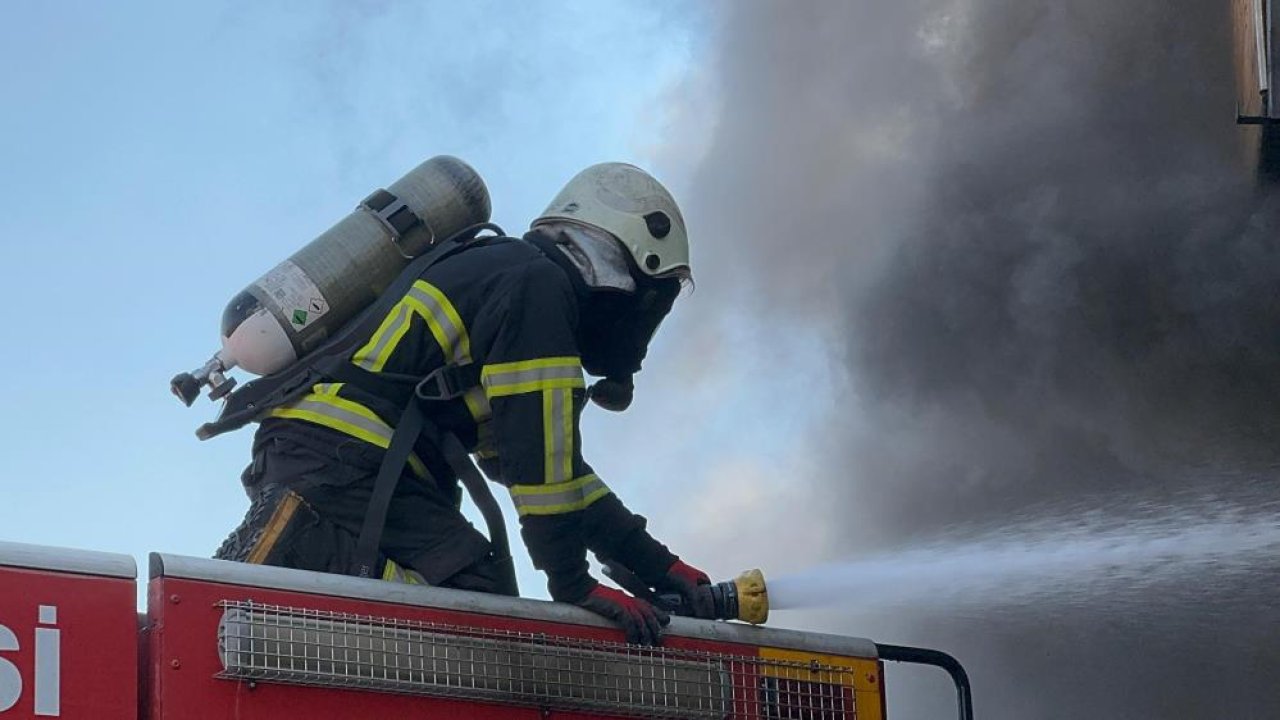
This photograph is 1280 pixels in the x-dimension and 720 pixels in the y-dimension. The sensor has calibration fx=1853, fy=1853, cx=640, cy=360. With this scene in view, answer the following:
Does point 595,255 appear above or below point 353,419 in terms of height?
above

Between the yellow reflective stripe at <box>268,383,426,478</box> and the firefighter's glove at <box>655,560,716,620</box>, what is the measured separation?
0.87 meters

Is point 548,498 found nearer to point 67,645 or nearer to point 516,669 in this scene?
point 516,669

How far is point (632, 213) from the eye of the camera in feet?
17.8

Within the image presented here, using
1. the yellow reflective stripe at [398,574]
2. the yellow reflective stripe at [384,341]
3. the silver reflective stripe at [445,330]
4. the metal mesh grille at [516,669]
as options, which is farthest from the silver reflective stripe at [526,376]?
the metal mesh grille at [516,669]

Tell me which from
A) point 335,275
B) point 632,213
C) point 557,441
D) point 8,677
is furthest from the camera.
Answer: point 632,213

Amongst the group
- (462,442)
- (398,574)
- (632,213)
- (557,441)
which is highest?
(632,213)

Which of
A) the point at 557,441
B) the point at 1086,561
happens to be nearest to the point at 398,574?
the point at 557,441

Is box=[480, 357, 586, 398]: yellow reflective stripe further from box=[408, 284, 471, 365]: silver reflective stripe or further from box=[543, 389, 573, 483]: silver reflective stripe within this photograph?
box=[408, 284, 471, 365]: silver reflective stripe

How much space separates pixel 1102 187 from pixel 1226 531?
211 centimetres

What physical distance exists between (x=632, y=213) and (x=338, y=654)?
189 cm

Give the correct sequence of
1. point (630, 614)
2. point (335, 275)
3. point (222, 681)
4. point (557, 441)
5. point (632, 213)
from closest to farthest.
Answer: point (222, 681) → point (630, 614) → point (557, 441) → point (335, 275) → point (632, 213)

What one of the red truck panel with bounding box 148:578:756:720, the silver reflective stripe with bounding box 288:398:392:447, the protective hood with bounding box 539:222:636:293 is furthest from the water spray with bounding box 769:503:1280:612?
the red truck panel with bounding box 148:578:756:720

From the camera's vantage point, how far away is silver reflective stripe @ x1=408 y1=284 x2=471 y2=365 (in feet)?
16.0

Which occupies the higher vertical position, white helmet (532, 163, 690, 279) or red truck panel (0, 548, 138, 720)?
white helmet (532, 163, 690, 279)
